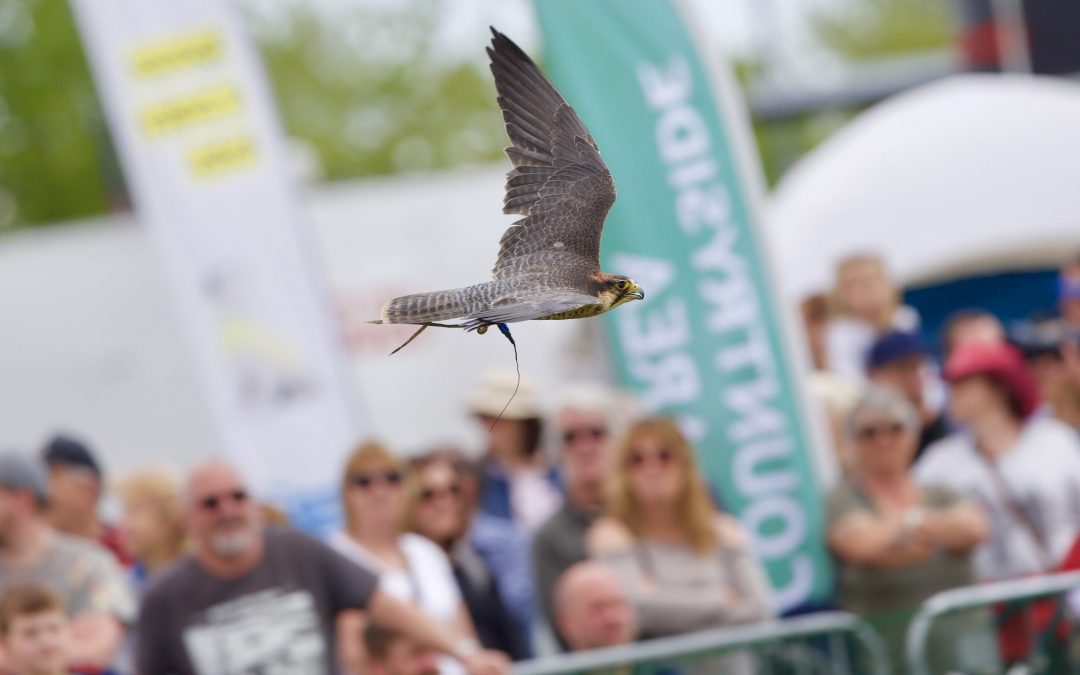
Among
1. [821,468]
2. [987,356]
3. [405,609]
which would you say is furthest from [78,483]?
[987,356]

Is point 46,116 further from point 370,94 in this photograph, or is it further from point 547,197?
point 547,197

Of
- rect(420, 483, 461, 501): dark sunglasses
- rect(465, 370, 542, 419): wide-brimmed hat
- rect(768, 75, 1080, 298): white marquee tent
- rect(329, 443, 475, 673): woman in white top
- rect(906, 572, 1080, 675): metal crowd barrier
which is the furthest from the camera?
rect(768, 75, 1080, 298): white marquee tent

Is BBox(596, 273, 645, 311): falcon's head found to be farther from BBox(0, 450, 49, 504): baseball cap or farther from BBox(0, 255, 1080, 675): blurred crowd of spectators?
BBox(0, 450, 49, 504): baseball cap

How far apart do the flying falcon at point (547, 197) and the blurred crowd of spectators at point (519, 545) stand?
8.83 feet

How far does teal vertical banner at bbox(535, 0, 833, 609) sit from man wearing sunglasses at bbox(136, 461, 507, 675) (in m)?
2.51

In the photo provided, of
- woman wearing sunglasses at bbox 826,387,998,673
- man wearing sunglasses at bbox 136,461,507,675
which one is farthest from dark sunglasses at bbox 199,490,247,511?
woman wearing sunglasses at bbox 826,387,998,673

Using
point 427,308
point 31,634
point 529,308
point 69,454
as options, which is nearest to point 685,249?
point 69,454

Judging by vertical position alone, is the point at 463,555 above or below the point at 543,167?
below

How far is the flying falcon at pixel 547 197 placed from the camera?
325 centimetres

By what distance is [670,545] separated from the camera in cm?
693

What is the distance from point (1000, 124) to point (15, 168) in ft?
79.4

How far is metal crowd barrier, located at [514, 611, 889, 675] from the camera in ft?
21.0

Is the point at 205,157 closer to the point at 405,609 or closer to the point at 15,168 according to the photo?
the point at 405,609

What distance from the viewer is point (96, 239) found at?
14516 mm
